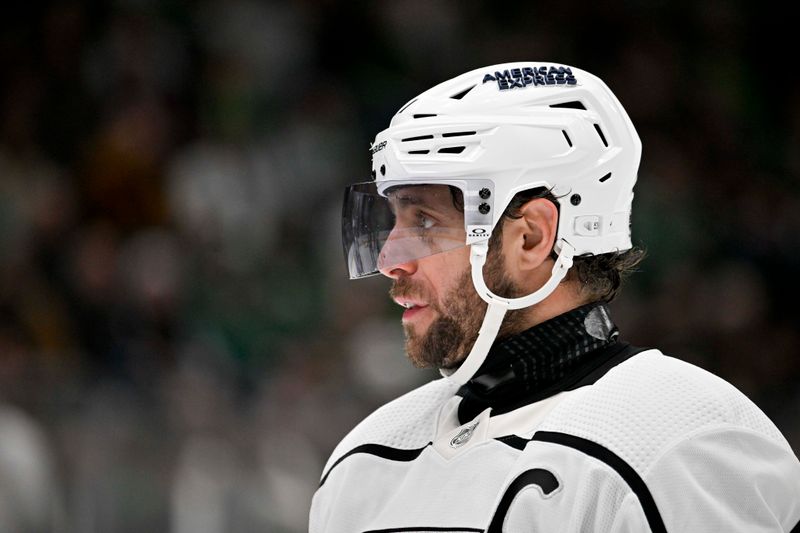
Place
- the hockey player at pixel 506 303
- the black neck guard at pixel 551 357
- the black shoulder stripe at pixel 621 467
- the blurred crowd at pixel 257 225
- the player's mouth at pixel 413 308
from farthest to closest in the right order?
the blurred crowd at pixel 257 225, the player's mouth at pixel 413 308, the black neck guard at pixel 551 357, the hockey player at pixel 506 303, the black shoulder stripe at pixel 621 467

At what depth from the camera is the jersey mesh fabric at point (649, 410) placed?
1627 millimetres

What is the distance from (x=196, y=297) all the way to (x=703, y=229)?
2.18 metres

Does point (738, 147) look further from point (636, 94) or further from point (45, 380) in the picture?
point (45, 380)

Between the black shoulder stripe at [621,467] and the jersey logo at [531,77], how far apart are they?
22.7 inches

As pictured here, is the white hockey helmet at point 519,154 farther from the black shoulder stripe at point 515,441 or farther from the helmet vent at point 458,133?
the black shoulder stripe at point 515,441

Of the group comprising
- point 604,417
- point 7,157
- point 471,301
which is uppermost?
point 7,157

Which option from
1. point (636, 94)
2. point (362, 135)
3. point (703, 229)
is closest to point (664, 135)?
point (636, 94)

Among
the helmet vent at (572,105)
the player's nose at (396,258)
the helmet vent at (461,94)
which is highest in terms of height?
the helmet vent at (461,94)

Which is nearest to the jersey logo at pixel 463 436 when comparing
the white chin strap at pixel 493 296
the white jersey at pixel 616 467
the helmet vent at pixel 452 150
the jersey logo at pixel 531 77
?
the white jersey at pixel 616 467

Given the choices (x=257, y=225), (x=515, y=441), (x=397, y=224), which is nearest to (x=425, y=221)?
(x=397, y=224)

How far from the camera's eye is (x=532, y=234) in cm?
192

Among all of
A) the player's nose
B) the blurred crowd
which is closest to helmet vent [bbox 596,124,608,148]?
the player's nose

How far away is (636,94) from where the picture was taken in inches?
228

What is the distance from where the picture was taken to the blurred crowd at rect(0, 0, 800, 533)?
3.92 meters
